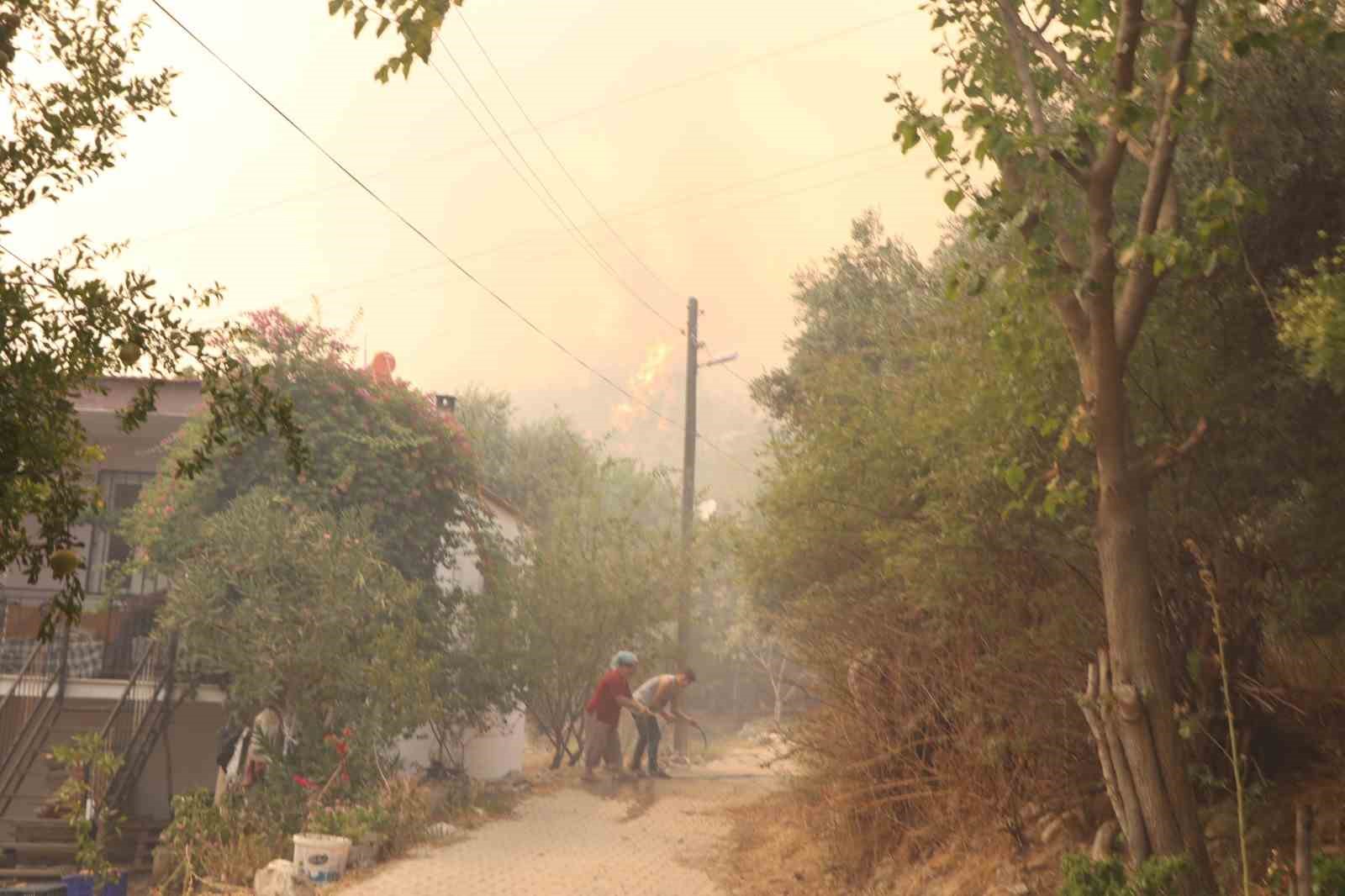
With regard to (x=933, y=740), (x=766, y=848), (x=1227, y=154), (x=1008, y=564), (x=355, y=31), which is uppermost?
(x=355, y=31)

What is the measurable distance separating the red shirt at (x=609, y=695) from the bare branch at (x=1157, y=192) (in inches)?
503

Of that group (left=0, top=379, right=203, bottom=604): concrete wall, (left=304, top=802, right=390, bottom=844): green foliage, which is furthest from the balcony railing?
(left=304, top=802, right=390, bottom=844): green foliage

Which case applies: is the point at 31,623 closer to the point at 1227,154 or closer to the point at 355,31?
the point at 355,31

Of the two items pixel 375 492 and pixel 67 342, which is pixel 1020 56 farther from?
pixel 375 492

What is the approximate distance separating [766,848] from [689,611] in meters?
10.9

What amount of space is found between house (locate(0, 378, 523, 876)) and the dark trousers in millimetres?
2531

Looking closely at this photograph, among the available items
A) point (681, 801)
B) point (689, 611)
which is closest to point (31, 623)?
point (681, 801)

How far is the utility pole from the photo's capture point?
864 inches

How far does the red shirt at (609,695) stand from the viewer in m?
18.4

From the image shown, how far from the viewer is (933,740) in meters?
9.73

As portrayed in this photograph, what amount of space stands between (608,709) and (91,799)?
7042 mm

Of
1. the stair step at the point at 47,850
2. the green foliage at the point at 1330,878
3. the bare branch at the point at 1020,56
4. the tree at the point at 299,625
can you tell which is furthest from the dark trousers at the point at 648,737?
the green foliage at the point at 1330,878

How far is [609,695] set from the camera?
18.3m

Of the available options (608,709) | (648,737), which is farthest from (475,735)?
(648,737)
